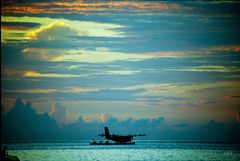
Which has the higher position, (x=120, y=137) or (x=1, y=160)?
(x=120, y=137)

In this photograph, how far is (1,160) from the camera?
55125 mm

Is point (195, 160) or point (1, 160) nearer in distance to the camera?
point (1, 160)

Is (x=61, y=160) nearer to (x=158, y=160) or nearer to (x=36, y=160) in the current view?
(x=36, y=160)

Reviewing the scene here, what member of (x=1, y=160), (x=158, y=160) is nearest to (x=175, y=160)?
(x=158, y=160)

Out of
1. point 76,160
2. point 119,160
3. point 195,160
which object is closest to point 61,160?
point 76,160

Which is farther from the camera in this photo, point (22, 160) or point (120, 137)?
point (120, 137)

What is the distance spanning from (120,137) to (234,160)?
3459 cm

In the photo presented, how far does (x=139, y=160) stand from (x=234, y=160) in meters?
15.1

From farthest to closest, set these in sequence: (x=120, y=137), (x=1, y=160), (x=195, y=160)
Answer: (x=120, y=137) → (x=195, y=160) → (x=1, y=160)

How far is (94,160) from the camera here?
9256cm

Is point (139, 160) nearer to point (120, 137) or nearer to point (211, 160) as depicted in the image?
point (211, 160)

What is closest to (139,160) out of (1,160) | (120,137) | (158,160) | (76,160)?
(158,160)

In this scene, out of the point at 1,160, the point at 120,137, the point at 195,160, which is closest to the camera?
the point at 1,160

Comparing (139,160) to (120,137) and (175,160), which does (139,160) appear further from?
(120,137)
